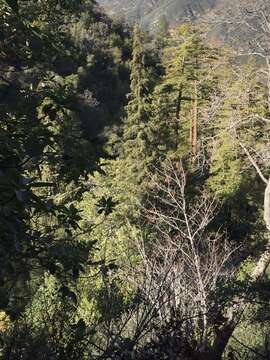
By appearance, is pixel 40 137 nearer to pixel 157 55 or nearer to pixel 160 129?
pixel 160 129

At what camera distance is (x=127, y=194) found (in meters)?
22.0

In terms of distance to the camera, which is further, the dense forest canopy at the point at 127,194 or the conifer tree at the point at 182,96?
the conifer tree at the point at 182,96

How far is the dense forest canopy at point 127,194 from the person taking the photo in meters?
2.83

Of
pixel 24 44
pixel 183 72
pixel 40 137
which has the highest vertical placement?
pixel 183 72

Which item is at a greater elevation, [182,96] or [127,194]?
[182,96]

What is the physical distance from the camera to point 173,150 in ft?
93.9

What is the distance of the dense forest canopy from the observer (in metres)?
2.83

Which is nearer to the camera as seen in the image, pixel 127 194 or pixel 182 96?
pixel 127 194

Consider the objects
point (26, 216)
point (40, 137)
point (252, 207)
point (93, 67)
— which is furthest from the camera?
point (93, 67)

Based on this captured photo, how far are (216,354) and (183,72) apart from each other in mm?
26588

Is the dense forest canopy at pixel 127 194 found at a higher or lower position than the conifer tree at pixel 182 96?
lower

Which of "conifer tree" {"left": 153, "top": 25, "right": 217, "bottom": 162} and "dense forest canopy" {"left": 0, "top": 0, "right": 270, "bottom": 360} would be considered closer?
"dense forest canopy" {"left": 0, "top": 0, "right": 270, "bottom": 360}

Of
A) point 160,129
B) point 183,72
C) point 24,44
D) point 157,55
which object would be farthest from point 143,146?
point 24,44

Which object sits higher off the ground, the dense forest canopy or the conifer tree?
the conifer tree
